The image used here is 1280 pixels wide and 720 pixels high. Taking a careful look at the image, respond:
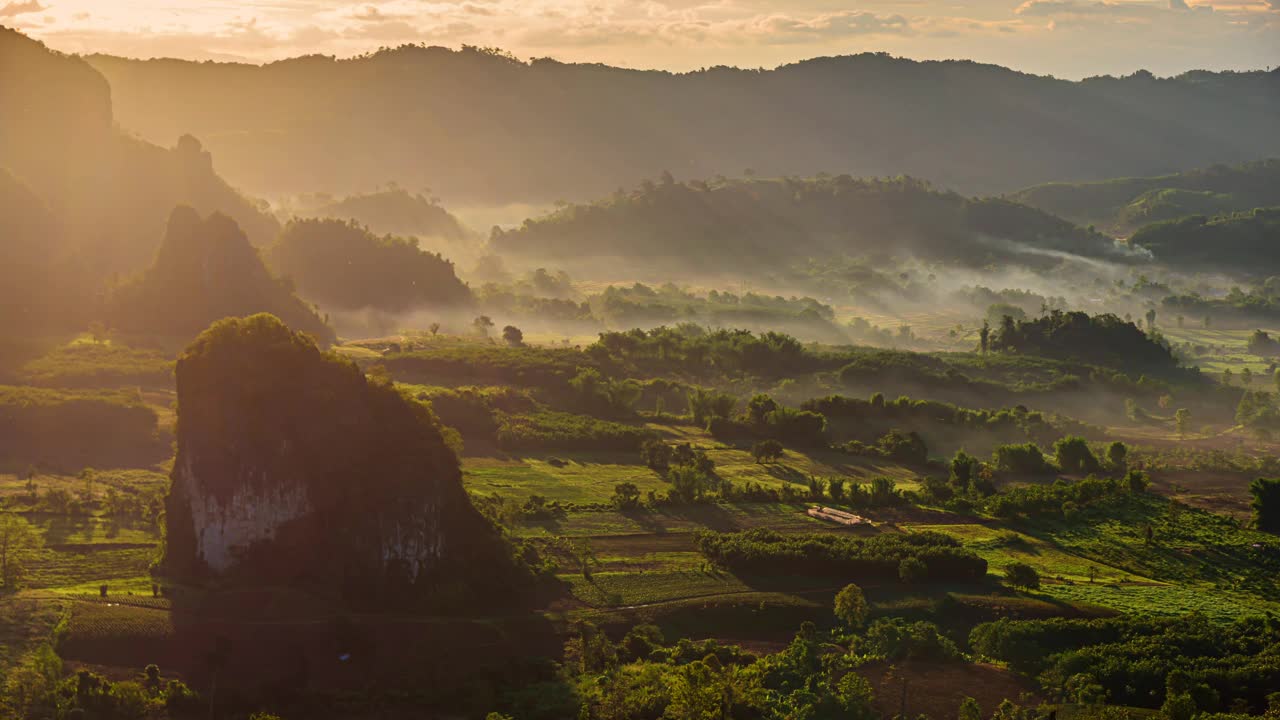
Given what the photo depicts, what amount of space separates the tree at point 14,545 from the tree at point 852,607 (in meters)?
47.6

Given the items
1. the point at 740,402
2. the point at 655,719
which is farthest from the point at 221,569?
the point at 740,402

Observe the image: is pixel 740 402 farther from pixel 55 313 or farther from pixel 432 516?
pixel 55 313

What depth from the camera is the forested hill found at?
18300cm

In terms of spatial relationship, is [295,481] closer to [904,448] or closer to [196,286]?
[904,448]

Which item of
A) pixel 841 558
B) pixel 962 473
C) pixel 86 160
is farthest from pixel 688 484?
pixel 86 160

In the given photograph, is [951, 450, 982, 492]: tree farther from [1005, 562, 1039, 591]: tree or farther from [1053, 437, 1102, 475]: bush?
[1005, 562, 1039, 591]: tree

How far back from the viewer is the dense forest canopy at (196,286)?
151 meters

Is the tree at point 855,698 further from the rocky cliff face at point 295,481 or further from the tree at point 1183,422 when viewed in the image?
the tree at point 1183,422

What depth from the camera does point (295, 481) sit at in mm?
70062

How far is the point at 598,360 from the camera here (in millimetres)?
156625

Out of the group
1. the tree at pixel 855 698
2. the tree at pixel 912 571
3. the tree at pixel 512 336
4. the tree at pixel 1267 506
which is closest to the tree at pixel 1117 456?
the tree at pixel 1267 506

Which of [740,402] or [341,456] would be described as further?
[740,402]

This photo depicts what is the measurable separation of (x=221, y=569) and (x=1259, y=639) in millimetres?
60206

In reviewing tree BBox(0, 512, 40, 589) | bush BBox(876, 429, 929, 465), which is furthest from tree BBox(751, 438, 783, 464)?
tree BBox(0, 512, 40, 589)
